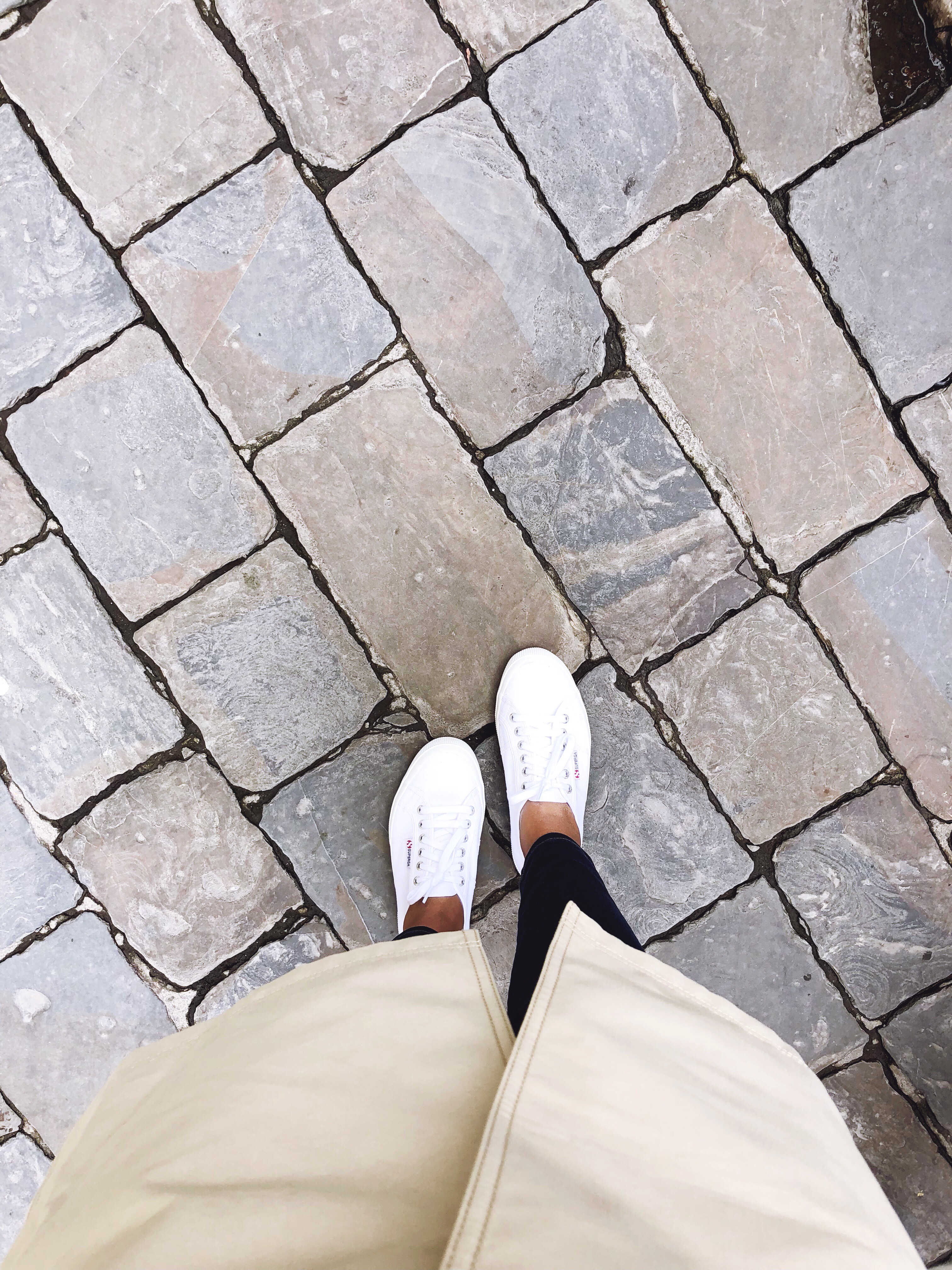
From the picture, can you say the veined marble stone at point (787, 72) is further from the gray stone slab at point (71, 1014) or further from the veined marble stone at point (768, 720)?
the gray stone slab at point (71, 1014)

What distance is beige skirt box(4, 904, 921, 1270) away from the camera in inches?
37.4

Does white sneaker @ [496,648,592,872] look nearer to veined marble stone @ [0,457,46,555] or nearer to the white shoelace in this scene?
the white shoelace

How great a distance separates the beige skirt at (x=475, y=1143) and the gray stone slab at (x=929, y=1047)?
1.09 meters

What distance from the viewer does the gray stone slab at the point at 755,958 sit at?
2.09 m

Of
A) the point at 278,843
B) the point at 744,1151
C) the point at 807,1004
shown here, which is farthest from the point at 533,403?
the point at 807,1004

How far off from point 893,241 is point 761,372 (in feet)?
1.57

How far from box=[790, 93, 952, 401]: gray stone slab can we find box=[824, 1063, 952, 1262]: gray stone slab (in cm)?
195

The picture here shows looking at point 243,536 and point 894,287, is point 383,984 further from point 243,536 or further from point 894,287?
point 894,287

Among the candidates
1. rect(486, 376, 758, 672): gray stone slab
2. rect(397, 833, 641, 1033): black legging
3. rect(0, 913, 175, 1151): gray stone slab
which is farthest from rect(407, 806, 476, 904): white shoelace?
rect(0, 913, 175, 1151): gray stone slab

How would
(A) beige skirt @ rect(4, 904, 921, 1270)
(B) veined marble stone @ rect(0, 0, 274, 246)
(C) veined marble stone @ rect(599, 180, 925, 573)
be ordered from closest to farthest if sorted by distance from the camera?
(A) beige skirt @ rect(4, 904, 921, 1270)
(B) veined marble stone @ rect(0, 0, 274, 246)
(C) veined marble stone @ rect(599, 180, 925, 573)

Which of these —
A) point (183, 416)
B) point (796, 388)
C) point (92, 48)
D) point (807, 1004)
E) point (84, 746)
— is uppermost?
point (92, 48)

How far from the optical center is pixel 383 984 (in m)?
1.25

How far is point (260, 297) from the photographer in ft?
6.37

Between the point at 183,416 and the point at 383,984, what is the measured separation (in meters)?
1.50
